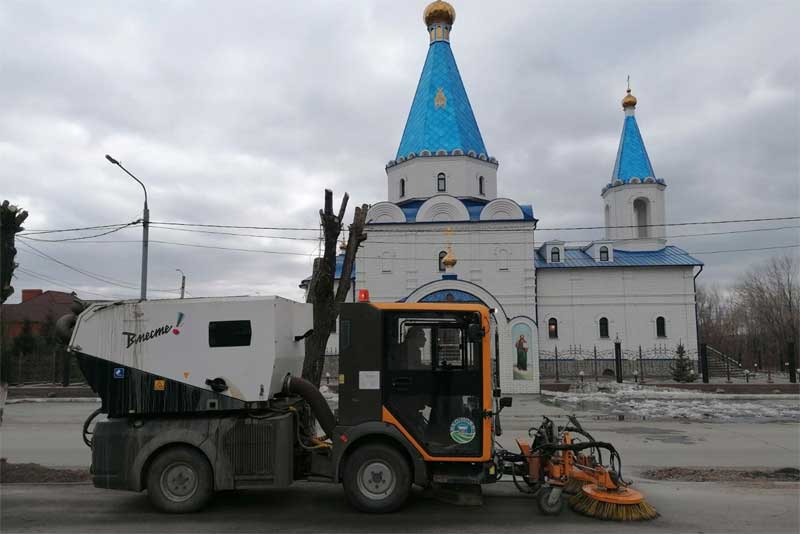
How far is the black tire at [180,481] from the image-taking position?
7523mm

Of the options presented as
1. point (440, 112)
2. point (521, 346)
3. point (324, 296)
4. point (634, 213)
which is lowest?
point (521, 346)

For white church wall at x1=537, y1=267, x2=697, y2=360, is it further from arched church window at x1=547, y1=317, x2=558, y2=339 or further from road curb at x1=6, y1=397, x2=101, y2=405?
road curb at x1=6, y1=397, x2=101, y2=405

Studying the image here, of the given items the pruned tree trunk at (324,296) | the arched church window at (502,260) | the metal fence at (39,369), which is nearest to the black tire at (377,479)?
the pruned tree trunk at (324,296)

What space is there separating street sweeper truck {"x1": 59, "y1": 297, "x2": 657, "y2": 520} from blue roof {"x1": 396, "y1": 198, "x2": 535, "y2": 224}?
26.3 m

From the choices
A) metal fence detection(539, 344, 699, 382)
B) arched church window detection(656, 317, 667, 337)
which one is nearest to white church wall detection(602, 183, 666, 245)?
arched church window detection(656, 317, 667, 337)

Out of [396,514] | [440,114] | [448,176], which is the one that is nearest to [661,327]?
[448,176]

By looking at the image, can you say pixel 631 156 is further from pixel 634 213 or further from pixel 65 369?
pixel 65 369

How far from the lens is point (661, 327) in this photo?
37156 millimetres

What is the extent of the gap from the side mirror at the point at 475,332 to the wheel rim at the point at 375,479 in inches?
74.5

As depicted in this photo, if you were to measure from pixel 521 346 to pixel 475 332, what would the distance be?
21398 millimetres

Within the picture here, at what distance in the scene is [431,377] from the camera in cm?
754

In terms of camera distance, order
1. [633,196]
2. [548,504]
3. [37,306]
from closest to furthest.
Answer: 1. [548,504]
2. [633,196]
3. [37,306]

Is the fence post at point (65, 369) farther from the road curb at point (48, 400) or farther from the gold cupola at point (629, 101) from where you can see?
the gold cupola at point (629, 101)

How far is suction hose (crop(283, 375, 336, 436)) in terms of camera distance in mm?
8109
